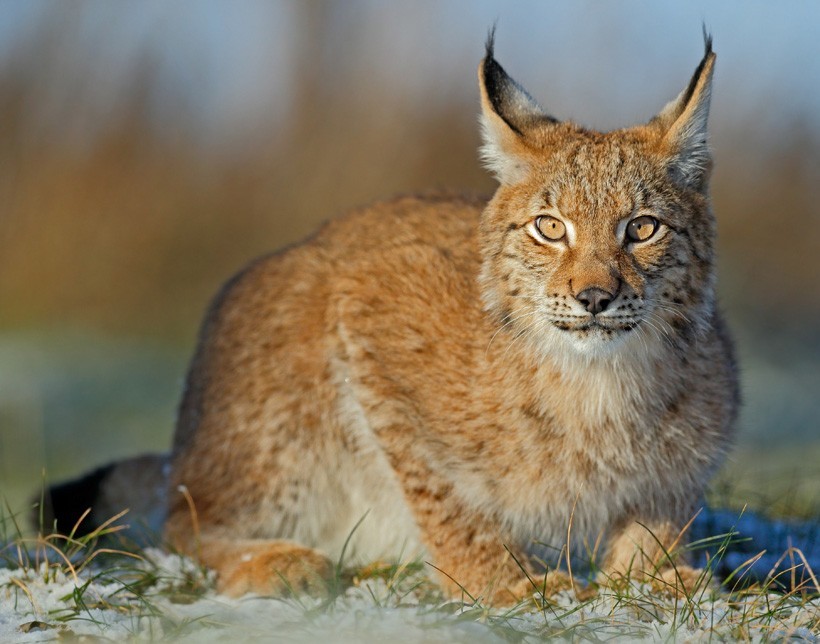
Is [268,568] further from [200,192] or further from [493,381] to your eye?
[200,192]

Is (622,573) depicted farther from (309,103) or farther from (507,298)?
(309,103)

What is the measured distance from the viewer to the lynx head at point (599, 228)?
3668mm

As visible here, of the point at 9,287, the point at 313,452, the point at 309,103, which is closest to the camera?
the point at 313,452

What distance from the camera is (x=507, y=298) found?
4012mm

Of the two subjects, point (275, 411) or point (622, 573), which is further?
point (275, 411)

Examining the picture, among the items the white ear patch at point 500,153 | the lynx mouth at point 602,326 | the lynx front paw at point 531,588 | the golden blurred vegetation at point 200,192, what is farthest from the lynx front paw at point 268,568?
the golden blurred vegetation at point 200,192

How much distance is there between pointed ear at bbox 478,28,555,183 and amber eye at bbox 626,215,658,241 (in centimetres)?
52

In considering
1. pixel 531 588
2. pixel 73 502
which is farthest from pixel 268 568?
pixel 73 502

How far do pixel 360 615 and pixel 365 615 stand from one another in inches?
0.7

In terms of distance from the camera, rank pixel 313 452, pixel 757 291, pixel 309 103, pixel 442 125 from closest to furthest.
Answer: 1. pixel 313 452
2. pixel 757 291
3. pixel 442 125
4. pixel 309 103

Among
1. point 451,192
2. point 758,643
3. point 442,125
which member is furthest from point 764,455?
point 442,125

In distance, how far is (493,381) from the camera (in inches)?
164

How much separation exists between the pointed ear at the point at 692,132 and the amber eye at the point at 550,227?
0.47 metres

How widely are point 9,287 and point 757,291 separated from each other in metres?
8.21
